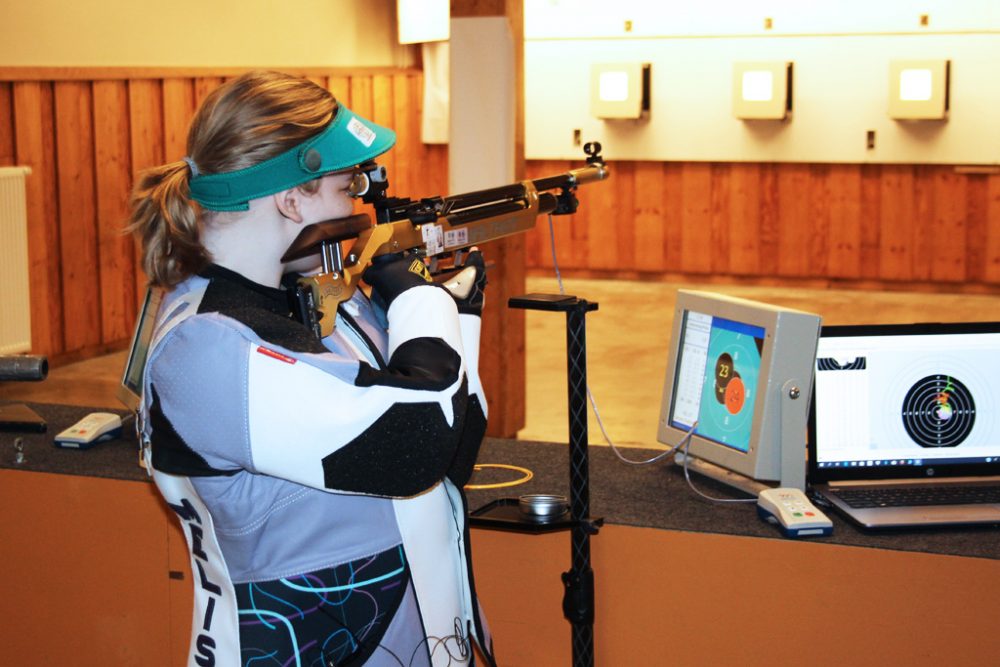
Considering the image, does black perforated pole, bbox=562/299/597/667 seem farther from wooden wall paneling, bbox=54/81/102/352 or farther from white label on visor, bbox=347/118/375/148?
wooden wall paneling, bbox=54/81/102/352

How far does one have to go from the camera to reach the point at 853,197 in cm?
861

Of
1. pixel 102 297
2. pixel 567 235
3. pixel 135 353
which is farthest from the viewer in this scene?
pixel 567 235

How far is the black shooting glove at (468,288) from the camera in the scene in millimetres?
1710

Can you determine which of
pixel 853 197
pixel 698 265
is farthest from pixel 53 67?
pixel 853 197

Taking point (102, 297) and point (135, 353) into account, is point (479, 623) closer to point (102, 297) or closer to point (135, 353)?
point (135, 353)

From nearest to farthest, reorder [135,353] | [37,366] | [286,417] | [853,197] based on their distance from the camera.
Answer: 1. [286,417]
2. [37,366]
3. [135,353]
4. [853,197]

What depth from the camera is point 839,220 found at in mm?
8664

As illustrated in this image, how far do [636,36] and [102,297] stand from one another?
4442 millimetres

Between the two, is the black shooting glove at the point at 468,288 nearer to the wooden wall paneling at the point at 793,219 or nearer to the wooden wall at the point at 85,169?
the wooden wall at the point at 85,169

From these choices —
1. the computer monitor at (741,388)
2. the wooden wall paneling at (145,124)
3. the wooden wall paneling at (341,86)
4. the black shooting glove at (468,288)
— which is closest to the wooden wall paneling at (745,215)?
the wooden wall paneling at (341,86)

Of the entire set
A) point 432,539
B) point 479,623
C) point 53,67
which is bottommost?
point 479,623

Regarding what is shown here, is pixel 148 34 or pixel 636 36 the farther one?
pixel 636 36

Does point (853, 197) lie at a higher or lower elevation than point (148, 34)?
lower

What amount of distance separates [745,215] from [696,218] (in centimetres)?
36
